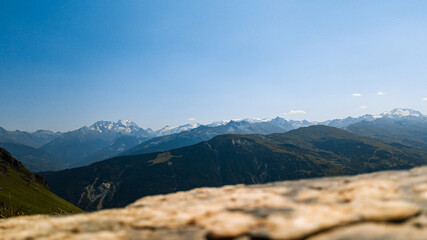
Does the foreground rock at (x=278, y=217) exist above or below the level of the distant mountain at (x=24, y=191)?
above

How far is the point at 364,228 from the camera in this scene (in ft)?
15.0

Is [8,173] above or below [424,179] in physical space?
below

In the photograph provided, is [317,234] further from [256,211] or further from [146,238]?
[146,238]

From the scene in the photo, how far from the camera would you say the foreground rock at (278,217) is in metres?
4.62

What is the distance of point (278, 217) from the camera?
17.5 ft

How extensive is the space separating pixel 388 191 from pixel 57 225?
9268 millimetres

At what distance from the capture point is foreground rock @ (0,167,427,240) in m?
4.62

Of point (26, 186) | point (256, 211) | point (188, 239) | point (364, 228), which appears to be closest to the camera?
point (364, 228)

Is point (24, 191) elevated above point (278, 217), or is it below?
below

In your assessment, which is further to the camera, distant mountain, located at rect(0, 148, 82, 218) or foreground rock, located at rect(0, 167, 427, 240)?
distant mountain, located at rect(0, 148, 82, 218)

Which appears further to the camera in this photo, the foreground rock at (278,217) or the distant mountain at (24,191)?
the distant mountain at (24,191)

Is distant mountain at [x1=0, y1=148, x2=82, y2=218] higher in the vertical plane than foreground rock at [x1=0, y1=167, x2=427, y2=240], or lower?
lower

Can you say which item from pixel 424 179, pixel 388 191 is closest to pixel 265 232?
pixel 388 191

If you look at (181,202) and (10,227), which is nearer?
(10,227)
